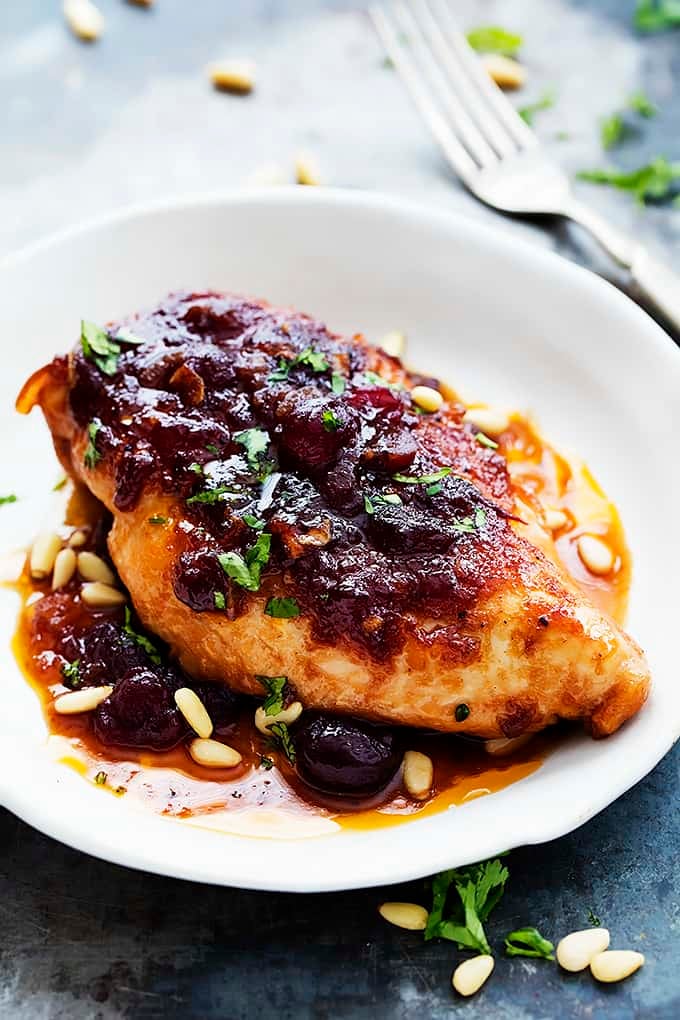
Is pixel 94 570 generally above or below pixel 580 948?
below

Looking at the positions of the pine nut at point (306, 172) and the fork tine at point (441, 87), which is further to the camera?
the pine nut at point (306, 172)

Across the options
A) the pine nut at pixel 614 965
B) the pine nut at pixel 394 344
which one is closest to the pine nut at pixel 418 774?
the pine nut at pixel 614 965

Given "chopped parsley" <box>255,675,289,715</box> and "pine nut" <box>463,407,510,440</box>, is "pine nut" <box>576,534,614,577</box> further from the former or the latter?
"chopped parsley" <box>255,675,289,715</box>

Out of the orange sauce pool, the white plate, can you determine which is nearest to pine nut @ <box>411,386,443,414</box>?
the orange sauce pool

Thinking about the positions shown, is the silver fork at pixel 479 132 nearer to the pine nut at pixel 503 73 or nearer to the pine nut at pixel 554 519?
the pine nut at pixel 503 73

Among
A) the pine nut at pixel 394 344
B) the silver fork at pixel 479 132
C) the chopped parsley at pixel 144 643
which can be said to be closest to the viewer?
the chopped parsley at pixel 144 643

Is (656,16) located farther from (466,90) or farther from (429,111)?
(429,111)

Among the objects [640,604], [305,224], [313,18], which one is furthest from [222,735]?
[313,18]

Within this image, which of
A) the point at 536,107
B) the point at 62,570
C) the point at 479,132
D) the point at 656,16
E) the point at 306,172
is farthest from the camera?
the point at 656,16

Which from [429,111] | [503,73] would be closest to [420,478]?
[429,111]
